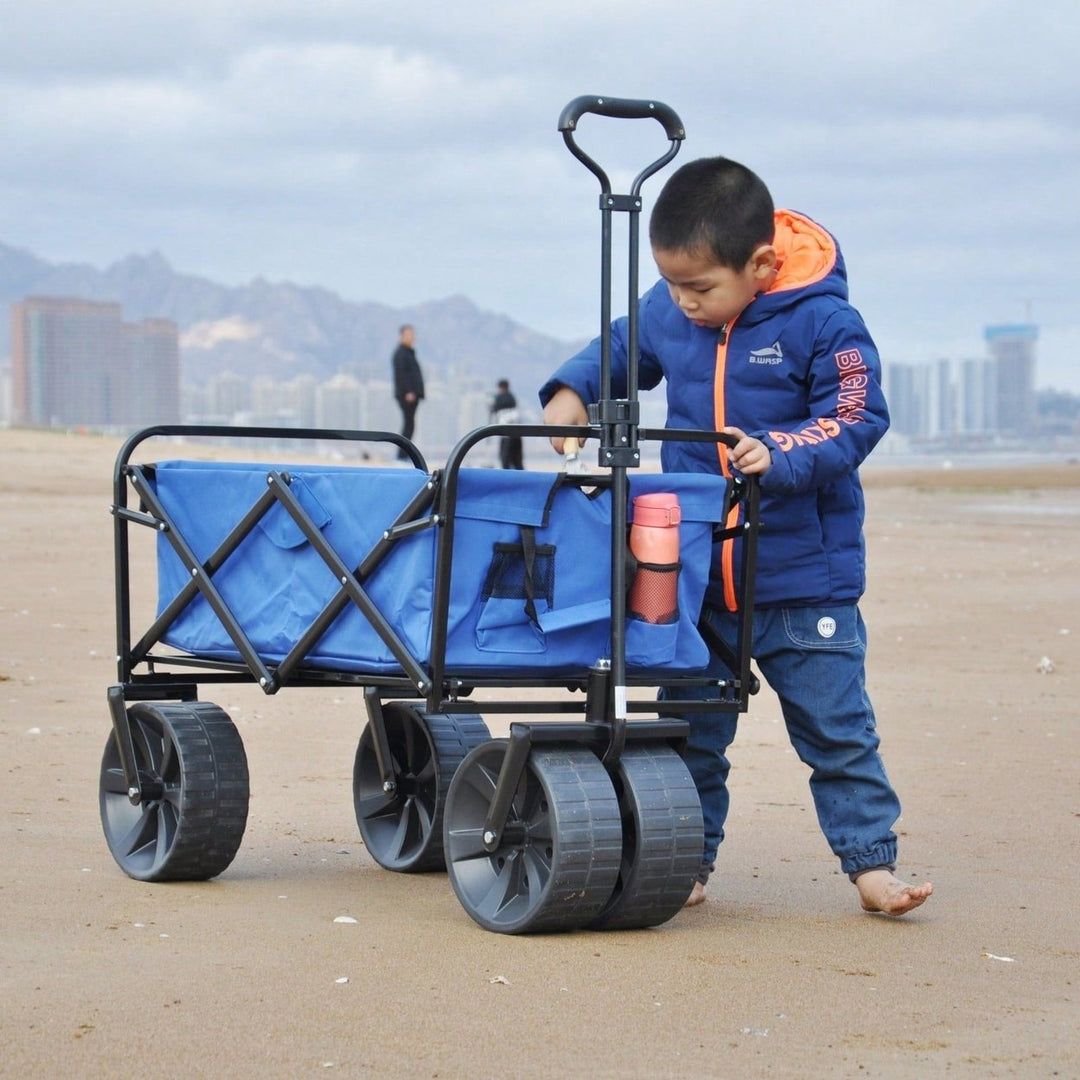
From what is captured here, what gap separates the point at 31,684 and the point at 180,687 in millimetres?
3215

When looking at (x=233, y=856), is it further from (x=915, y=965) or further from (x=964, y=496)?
(x=964, y=496)

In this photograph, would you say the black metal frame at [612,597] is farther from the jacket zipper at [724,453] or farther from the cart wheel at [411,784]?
the cart wheel at [411,784]

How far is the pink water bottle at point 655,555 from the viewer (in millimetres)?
4055

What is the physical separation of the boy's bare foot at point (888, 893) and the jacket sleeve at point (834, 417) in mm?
985

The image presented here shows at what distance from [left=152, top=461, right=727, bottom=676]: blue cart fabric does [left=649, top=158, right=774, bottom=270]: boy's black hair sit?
0.56 meters

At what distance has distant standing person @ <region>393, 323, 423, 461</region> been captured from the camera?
918 inches

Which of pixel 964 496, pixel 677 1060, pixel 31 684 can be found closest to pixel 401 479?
pixel 677 1060

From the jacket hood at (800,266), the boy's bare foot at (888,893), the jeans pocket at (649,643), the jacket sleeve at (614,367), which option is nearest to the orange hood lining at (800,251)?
the jacket hood at (800,266)

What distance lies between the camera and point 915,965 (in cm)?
393

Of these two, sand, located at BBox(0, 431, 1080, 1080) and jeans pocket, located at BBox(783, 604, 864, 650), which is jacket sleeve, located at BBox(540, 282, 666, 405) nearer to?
jeans pocket, located at BBox(783, 604, 864, 650)

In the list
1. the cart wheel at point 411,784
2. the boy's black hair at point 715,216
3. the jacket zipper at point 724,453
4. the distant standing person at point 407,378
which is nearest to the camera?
the boy's black hair at point 715,216

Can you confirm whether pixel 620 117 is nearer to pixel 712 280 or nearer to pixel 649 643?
pixel 712 280

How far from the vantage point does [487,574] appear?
402cm

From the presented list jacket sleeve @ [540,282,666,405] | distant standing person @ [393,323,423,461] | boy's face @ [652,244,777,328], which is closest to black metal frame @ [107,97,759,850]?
boy's face @ [652,244,777,328]
